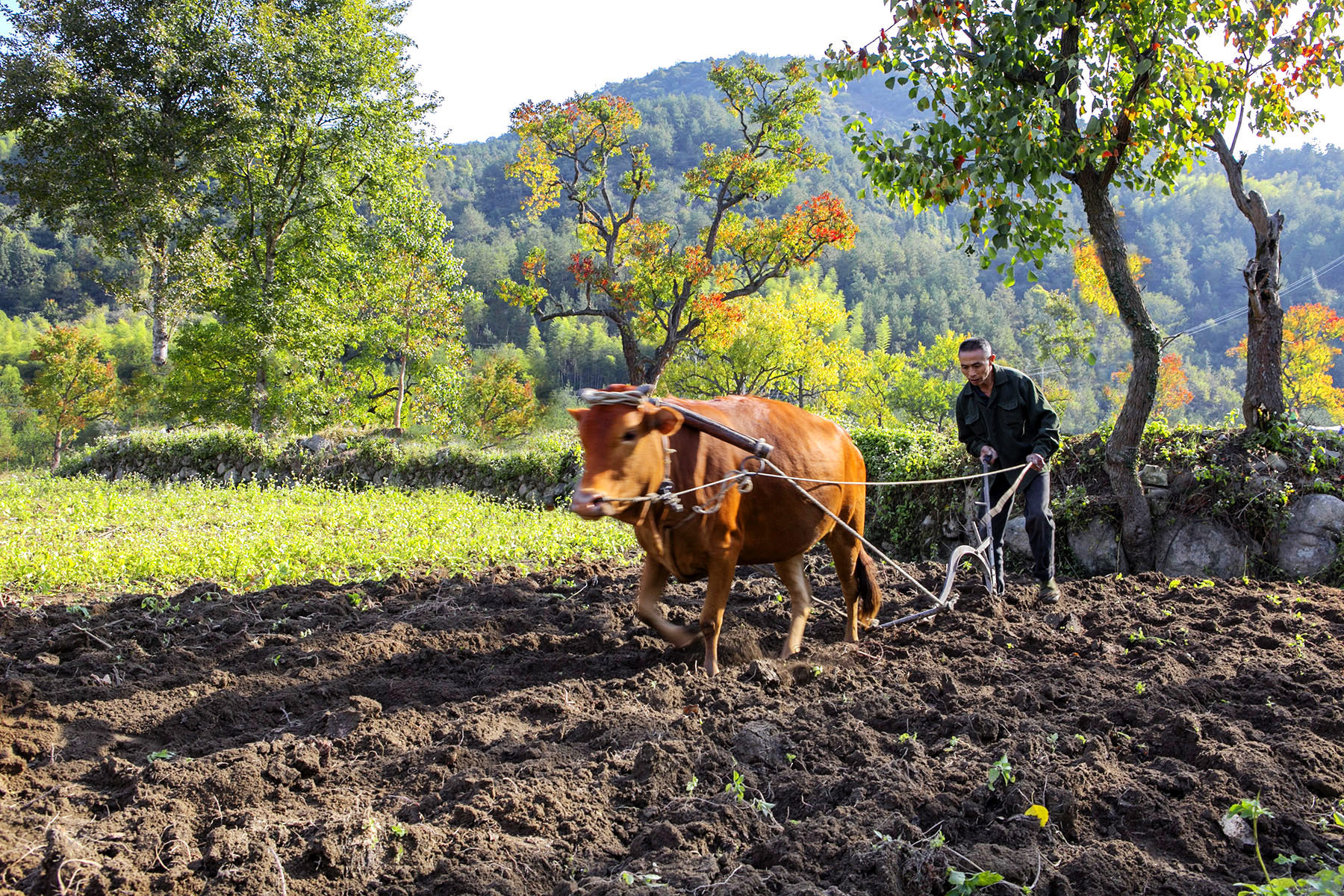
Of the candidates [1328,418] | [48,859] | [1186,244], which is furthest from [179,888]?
[1186,244]

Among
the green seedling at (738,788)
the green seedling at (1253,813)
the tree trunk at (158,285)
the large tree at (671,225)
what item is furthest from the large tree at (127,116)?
the green seedling at (1253,813)

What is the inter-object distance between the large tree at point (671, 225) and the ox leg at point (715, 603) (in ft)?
50.4

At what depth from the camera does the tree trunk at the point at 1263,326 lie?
792 centimetres

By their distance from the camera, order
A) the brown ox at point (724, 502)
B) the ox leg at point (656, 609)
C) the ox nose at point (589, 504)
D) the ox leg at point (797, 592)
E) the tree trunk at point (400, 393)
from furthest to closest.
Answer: the tree trunk at point (400, 393) < the ox leg at point (797, 592) < the ox leg at point (656, 609) < the brown ox at point (724, 502) < the ox nose at point (589, 504)

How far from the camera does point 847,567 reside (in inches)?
233

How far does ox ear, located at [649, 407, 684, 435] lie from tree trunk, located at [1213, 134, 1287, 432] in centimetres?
634

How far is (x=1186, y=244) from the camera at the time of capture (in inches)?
4594

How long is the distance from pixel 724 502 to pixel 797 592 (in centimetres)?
120

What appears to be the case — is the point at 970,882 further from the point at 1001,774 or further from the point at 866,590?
the point at 866,590

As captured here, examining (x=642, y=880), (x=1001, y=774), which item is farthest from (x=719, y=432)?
(x=642, y=880)

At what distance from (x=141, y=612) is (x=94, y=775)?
9.50 ft

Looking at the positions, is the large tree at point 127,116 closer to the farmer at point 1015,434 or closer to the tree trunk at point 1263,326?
the farmer at point 1015,434

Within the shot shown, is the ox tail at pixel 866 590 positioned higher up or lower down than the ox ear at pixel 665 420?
lower down

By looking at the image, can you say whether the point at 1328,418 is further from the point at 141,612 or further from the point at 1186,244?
the point at 141,612
